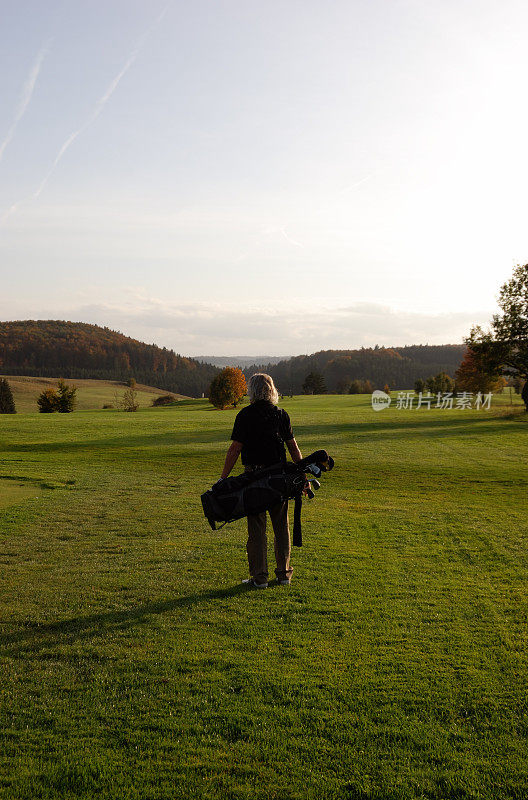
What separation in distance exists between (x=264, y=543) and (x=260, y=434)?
162 cm

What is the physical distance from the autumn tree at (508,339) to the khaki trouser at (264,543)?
45.2 metres

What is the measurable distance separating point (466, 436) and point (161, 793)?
1380 inches

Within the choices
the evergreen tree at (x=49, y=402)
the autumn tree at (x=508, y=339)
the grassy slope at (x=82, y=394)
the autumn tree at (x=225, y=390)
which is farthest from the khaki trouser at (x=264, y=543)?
the grassy slope at (x=82, y=394)

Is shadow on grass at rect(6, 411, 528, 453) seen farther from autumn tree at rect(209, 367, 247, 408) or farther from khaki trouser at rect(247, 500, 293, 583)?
autumn tree at rect(209, 367, 247, 408)

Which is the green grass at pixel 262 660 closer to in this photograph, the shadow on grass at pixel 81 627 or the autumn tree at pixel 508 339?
the shadow on grass at pixel 81 627

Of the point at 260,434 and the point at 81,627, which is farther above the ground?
the point at 260,434

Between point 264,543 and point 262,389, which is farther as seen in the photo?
point 264,543

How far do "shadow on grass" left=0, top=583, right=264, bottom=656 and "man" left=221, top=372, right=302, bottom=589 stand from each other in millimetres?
647

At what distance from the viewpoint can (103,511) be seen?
46.6 feet

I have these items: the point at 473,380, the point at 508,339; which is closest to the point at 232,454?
the point at 508,339

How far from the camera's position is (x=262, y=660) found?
5691 millimetres

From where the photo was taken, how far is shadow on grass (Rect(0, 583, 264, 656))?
612 cm

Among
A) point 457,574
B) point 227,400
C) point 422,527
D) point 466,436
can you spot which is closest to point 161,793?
point 457,574

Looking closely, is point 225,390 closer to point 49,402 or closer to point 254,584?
point 49,402
